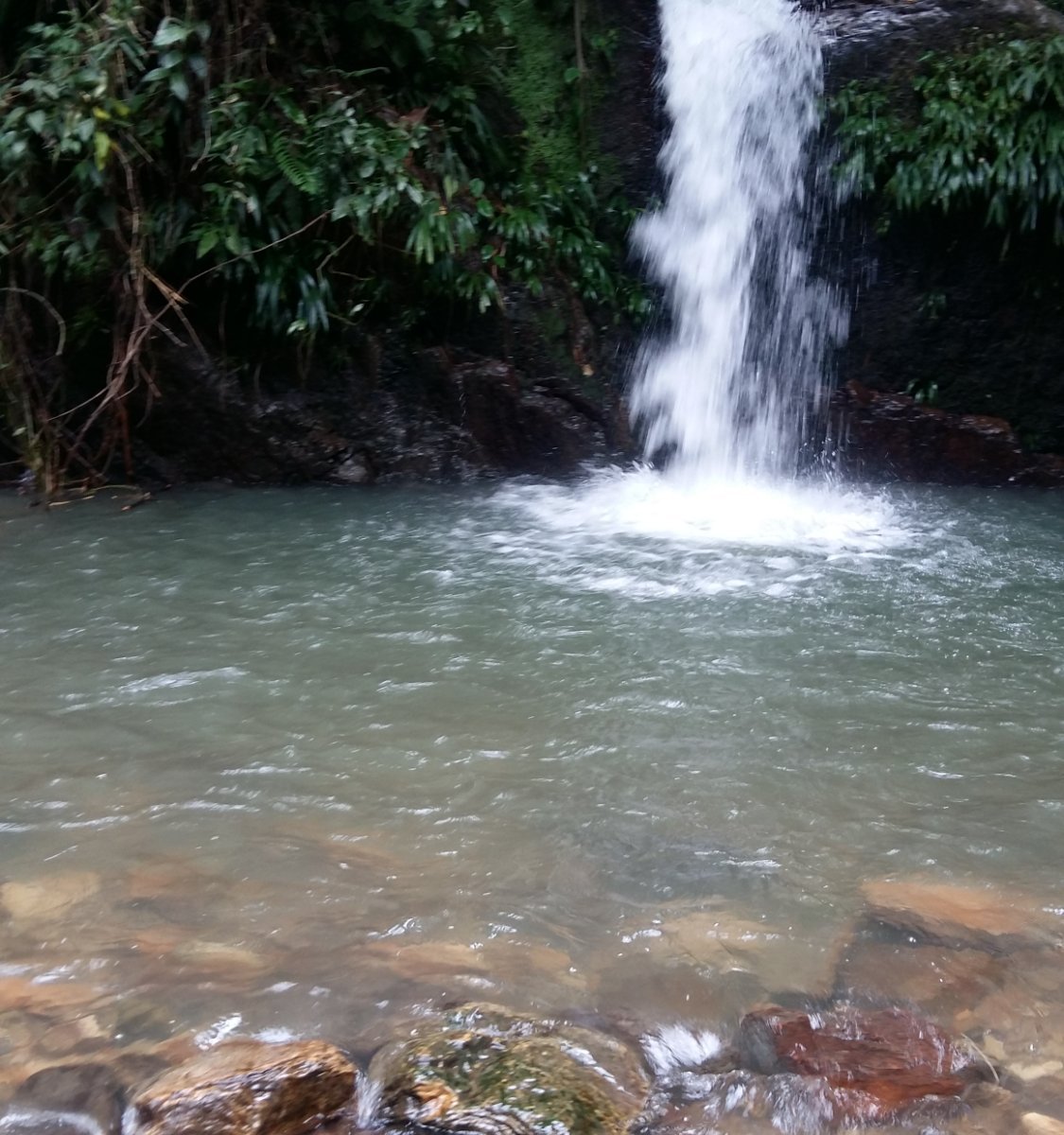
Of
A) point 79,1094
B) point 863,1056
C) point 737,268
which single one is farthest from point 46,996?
point 737,268

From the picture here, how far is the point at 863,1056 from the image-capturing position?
260 centimetres

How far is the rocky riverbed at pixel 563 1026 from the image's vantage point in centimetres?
240

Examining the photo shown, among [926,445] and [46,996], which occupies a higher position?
[926,445]

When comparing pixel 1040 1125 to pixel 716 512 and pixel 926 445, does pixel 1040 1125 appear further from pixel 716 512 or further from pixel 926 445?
pixel 926 445

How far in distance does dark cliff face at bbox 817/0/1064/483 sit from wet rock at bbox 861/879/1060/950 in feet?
19.6

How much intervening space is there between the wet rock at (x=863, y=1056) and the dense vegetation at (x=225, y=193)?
588 cm

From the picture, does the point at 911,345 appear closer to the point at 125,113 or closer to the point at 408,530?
the point at 408,530

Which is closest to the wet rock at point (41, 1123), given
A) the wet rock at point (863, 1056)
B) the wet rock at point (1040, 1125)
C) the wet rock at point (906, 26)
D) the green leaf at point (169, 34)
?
the wet rock at point (863, 1056)

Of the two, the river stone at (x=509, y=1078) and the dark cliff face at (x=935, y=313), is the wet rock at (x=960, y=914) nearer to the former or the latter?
the river stone at (x=509, y=1078)

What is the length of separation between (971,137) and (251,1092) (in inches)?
317

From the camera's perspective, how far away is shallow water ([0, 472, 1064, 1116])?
295cm

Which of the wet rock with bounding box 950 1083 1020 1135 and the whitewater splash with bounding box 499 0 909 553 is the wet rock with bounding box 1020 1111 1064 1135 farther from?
the whitewater splash with bounding box 499 0 909 553

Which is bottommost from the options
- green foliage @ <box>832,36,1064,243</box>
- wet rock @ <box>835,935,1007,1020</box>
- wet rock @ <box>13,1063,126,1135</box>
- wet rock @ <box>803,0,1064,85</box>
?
wet rock @ <box>13,1063,126,1135</box>

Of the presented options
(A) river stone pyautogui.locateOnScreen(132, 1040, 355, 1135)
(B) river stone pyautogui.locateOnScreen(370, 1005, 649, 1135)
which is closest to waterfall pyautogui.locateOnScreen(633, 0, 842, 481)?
(B) river stone pyautogui.locateOnScreen(370, 1005, 649, 1135)
